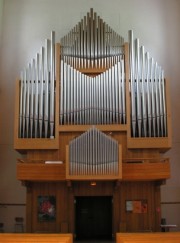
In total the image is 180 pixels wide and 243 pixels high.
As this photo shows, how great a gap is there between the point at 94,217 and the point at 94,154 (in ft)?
9.19

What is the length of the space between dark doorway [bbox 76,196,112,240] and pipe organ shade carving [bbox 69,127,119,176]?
2054 mm

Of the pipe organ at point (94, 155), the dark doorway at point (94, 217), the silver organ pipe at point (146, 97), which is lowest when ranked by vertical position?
the dark doorway at point (94, 217)

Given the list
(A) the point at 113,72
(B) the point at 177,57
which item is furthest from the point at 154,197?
(B) the point at 177,57

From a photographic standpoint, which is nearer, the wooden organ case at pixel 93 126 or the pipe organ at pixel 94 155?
the pipe organ at pixel 94 155

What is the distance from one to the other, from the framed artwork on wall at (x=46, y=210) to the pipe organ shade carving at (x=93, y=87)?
2.05 m

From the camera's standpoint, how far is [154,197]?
13.1 meters

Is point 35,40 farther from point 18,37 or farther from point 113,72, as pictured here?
point 113,72

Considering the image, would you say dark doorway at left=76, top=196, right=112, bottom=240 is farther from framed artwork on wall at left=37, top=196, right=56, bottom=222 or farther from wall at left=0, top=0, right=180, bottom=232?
wall at left=0, top=0, right=180, bottom=232

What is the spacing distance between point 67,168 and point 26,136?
194 centimetres

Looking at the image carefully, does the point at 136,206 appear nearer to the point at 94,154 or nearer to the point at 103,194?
the point at 103,194

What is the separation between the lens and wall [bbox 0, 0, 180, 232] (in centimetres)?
1500

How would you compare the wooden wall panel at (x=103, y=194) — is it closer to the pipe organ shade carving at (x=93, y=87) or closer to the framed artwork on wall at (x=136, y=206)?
the framed artwork on wall at (x=136, y=206)

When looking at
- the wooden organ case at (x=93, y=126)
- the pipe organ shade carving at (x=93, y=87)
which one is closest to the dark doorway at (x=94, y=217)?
the wooden organ case at (x=93, y=126)

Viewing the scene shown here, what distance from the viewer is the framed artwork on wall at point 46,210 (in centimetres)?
1302
